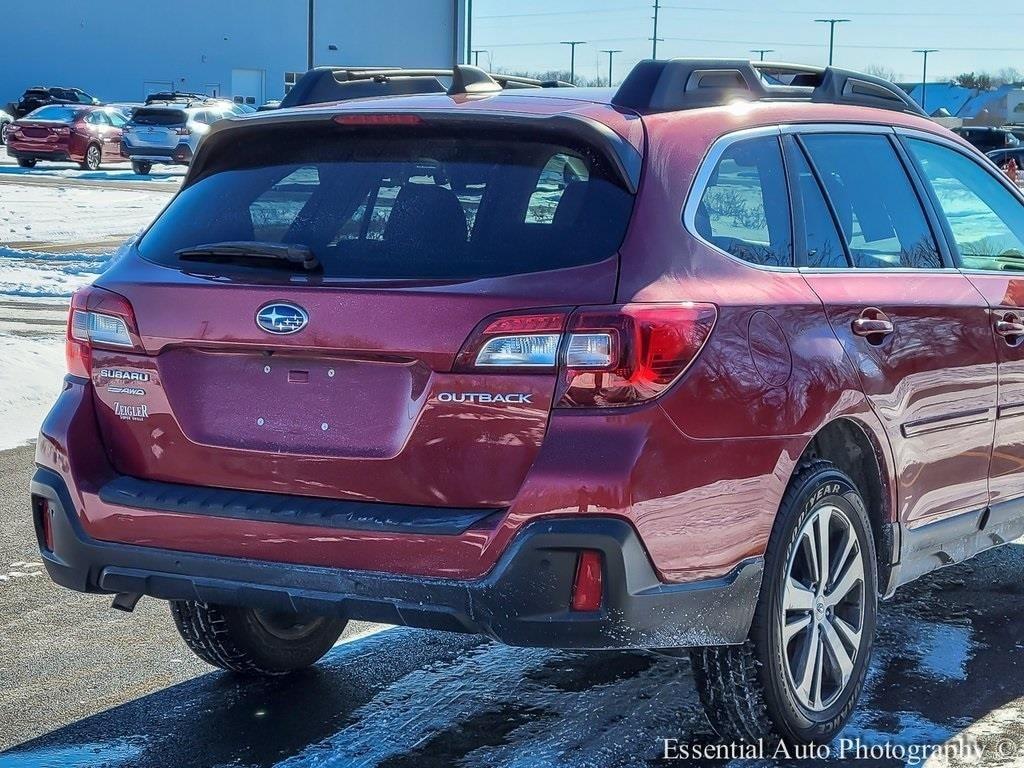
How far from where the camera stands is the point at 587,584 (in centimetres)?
334

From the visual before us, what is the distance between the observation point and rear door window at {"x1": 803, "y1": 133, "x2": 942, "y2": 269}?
4.35 meters

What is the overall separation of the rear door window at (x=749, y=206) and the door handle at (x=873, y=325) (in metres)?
0.26

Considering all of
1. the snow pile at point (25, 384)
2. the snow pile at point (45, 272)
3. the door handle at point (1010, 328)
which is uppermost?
the door handle at point (1010, 328)

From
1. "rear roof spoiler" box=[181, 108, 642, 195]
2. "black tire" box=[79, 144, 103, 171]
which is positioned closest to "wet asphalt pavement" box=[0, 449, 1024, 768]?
"rear roof spoiler" box=[181, 108, 642, 195]

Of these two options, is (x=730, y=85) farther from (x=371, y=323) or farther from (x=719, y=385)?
(x=371, y=323)

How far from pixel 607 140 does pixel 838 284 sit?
0.89 metres

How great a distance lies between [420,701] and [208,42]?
7112cm

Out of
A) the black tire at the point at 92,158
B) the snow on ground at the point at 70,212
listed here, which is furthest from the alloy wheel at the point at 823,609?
the black tire at the point at 92,158

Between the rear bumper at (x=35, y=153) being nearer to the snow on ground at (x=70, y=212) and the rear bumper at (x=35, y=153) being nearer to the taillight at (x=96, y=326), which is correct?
the snow on ground at (x=70, y=212)

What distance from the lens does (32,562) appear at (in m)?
5.82

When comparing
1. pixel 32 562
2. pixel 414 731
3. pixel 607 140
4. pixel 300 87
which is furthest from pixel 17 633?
pixel 607 140

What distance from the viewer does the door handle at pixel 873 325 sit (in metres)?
4.06

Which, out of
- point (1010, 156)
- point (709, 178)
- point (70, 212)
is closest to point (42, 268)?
point (70, 212)

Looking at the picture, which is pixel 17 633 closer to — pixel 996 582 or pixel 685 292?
pixel 685 292
